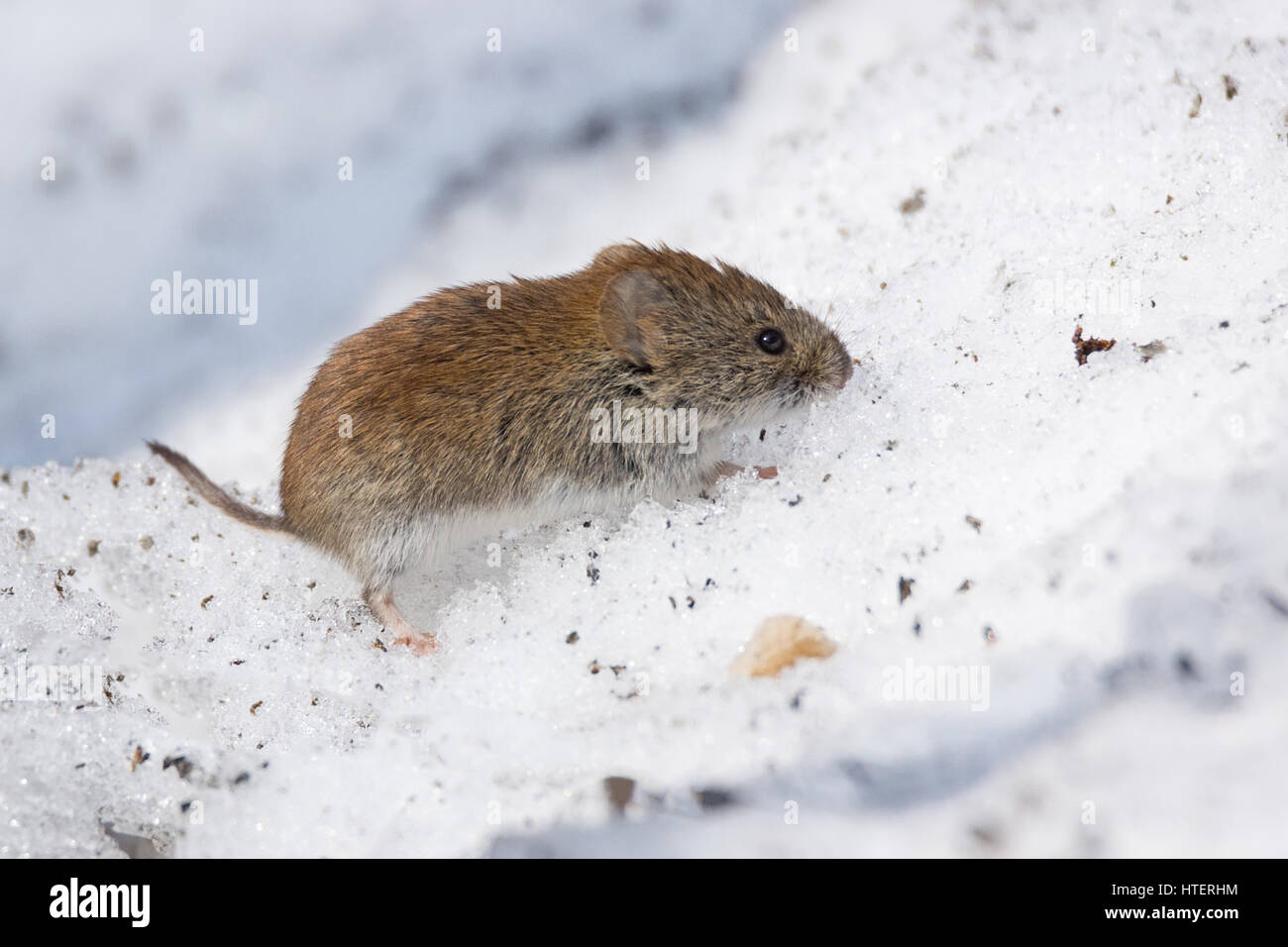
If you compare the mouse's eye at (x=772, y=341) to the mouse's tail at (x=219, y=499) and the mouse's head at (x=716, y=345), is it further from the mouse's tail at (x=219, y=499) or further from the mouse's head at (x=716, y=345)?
the mouse's tail at (x=219, y=499)

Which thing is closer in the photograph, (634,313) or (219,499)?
(634,313)

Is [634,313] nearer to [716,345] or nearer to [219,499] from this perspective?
[716,345]

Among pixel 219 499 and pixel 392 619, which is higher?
pixel 219 499

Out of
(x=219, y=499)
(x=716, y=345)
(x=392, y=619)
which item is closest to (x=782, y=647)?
(x=716, y=345)

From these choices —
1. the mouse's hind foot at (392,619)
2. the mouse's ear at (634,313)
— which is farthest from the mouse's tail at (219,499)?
the mouse's ear at (634,313)

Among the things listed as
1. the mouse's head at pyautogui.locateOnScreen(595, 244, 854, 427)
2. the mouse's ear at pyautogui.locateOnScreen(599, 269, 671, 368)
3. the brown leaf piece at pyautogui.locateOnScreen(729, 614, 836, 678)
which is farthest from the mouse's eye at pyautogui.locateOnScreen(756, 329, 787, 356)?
the brown leaf piece at pyautogui.locateOnScreen(729, 614, 836, 678)

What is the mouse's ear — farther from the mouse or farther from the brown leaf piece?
the brown leaf piece

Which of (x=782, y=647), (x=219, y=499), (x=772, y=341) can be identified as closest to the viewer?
(x=782, y=647)
